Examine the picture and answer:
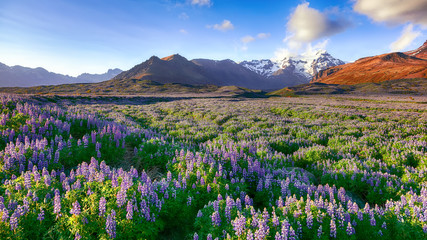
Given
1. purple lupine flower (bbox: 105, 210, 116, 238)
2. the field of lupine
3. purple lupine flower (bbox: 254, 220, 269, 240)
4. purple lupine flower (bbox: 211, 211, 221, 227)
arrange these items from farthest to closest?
purple lupine flower (bbox: 211, 211, 221, 227)
the field of lupine
purple lupine flower (bbox: 105, 210, 116, 238)
purple lupine flower (bbox: 254, 220, 269, 240)

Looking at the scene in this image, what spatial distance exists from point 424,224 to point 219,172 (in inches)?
147

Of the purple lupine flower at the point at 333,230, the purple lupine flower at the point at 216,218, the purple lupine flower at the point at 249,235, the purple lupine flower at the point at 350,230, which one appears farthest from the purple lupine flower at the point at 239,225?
the purple lupine flower at the point at 350,230

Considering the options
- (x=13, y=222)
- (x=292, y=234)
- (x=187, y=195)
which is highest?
(x=13, y=222)

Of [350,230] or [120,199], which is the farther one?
[120,199]

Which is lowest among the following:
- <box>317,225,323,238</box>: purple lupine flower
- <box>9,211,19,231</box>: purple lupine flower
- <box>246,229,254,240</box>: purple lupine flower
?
<box>317,225,323,238</box>: purple lupine flower

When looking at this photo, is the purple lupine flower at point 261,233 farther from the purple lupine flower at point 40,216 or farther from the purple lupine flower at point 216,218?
the purple lupine flower at point 40,216

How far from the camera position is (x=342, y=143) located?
956 centimetres

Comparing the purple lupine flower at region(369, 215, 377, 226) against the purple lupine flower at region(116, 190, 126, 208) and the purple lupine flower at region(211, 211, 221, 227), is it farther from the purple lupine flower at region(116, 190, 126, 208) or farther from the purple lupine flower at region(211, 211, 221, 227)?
the purple lupine flower at region(116, 190, 126, 208)

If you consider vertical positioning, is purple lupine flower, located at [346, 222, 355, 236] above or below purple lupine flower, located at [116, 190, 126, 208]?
below

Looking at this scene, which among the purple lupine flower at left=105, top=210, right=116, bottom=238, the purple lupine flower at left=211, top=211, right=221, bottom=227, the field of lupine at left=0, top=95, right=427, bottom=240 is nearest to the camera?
the purple lupine flower at left=105, top=210, right=116, bottom=238

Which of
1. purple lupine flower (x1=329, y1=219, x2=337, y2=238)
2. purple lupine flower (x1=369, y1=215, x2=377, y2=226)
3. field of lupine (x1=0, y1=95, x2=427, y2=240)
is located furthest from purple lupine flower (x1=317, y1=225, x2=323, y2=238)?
purple lupine flower (x1=369, y1=215, x2=377, y2=226)

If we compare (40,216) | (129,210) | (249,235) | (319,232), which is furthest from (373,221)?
(40,216)

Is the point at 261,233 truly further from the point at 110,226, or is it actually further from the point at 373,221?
the point at 110,226

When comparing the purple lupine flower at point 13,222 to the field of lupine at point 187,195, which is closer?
the purple lupine flower at point 13,222
